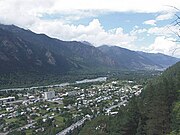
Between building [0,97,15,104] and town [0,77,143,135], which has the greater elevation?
town [0,77,143,135]

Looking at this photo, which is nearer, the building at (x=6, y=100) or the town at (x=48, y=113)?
the town at (x=48, y=113)

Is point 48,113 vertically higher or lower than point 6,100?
higher

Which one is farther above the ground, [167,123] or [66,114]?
[167,123]

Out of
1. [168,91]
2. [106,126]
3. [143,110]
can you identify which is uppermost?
[168,91]

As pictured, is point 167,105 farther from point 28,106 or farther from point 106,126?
point 28,106

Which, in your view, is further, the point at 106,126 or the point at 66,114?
the point at 66,114

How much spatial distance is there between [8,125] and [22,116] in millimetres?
10276

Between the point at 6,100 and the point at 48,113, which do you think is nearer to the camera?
the point at 48,113

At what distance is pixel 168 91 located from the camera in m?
27.0

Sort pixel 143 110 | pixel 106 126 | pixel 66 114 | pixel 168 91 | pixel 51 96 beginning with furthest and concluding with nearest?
1. pixel 51 96
2. pixel 66 114
3. pixel 106 126
4. pixel 143 110
5. pixel 168 91

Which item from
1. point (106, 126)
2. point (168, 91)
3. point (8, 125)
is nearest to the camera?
point (168, 91)

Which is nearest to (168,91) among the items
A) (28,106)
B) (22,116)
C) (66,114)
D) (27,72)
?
(66,114)

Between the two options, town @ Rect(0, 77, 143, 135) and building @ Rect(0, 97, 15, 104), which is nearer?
town @ Rect(0, 77, 143, 135)

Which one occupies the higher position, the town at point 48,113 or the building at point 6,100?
the town at point 48,113
